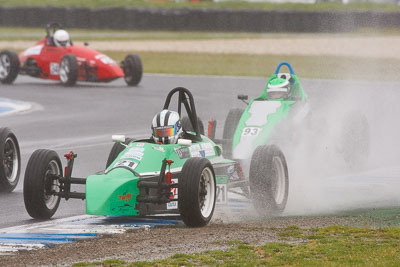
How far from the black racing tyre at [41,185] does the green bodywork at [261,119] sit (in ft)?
9.34

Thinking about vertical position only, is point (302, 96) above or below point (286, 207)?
above

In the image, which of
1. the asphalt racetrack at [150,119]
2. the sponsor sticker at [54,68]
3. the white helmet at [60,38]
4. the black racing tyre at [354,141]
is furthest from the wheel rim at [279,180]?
the white helmet at [60,38]

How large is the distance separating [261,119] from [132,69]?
15.2m

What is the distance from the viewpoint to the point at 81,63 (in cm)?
2748

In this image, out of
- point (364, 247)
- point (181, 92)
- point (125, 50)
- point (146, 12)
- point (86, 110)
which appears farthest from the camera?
point (146, 12)

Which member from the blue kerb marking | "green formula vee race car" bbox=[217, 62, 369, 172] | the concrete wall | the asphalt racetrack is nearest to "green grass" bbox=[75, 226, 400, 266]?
the blue kerb marking

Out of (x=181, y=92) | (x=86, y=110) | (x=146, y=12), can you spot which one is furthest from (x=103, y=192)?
(x=146, y=12)

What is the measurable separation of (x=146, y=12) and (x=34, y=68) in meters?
28.2

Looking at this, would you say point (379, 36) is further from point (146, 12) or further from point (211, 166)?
point (211, 166)

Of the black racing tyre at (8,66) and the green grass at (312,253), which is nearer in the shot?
the green grass at (312,253)

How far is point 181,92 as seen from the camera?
11219mm

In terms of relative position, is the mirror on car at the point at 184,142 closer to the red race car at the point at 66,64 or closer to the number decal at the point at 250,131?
the number decal at the point at 250,131

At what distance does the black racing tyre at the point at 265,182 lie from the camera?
417 inches

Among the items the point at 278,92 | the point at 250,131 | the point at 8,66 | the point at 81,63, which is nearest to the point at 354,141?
the point at 278,92
